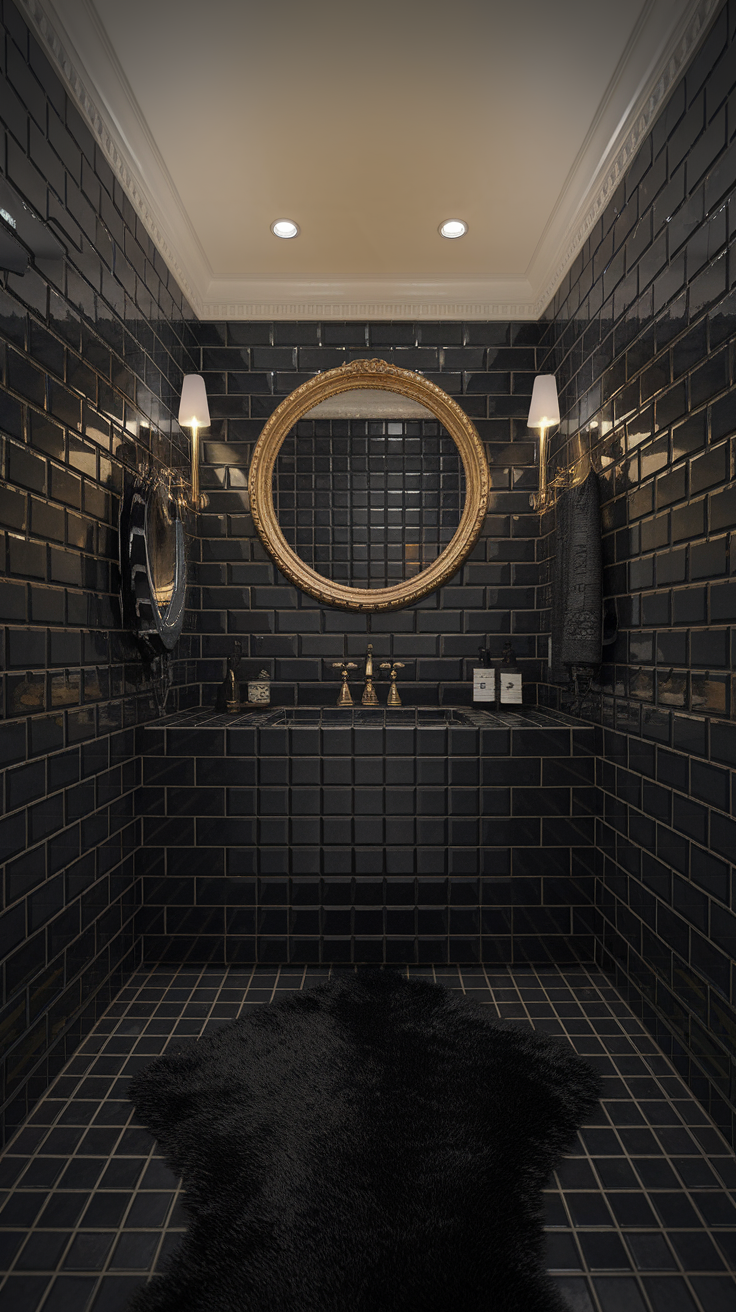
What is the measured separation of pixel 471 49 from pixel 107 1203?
103 inches

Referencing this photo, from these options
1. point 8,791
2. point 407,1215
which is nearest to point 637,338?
point 8,791

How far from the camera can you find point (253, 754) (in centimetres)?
209

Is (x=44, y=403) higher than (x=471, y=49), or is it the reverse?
(x=471, y=49)

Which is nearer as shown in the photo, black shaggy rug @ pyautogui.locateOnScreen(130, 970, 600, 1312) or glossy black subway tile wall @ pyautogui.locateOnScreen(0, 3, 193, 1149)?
black shaggy rug @ pyautogui.locateOnScreen(130, 970, 600, 1312)

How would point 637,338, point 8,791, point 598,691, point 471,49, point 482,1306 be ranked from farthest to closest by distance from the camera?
point 598,691 < point 637,338 < point 471,49 < point 8,791 < point 482,1306

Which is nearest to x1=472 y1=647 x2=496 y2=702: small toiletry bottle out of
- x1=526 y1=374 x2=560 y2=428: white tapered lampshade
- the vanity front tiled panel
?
the vanity front tiled panel

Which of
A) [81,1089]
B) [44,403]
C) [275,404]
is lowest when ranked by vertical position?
[81,1089]

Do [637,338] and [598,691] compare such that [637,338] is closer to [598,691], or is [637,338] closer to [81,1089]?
[598,691]

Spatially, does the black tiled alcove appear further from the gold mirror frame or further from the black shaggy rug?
the gold mirror frame

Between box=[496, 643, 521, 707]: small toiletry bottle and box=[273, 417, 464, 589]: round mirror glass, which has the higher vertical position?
box=[273, 417, 464, 589]: round mirror glass

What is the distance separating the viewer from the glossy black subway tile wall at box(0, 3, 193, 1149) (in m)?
1.35

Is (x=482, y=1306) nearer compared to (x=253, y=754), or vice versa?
(x=482, y=1306)

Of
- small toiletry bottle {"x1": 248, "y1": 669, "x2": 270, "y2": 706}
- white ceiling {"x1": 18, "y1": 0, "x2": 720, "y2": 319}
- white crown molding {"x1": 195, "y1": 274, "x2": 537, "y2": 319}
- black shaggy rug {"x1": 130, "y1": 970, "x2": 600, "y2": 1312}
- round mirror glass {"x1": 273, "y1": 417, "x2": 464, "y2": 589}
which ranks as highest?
white ceiling {"x1": 18, "y1": 0, "x2": 720, "y2": 319}

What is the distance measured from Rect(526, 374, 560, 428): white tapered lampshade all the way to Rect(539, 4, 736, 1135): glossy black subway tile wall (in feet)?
1.02
